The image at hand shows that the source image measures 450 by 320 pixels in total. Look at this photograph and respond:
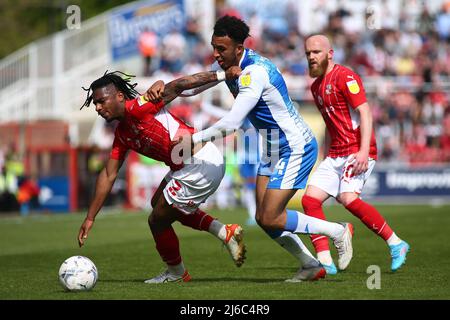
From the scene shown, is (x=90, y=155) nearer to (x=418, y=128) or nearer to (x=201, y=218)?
(x=418, y=128)

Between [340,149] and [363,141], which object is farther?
[340,149]

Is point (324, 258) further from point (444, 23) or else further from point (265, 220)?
point (444, 23)

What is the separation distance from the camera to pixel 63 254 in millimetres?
13398

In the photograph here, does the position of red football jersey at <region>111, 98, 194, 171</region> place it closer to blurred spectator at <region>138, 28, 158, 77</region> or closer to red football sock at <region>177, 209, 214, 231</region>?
red football sock at <region>177, 209, 214, 231</region>

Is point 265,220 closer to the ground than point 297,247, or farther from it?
farther from it

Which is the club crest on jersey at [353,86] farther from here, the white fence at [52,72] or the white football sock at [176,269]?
the white fence at [52,72]

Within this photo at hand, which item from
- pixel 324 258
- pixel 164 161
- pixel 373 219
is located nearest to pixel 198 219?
pixel 164 161

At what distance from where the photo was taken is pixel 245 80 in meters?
8.75

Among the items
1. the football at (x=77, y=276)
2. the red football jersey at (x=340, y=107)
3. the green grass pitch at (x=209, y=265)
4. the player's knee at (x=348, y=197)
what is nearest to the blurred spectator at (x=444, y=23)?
the green grass pitch at (x=209, y=265)

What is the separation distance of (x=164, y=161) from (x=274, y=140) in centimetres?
110

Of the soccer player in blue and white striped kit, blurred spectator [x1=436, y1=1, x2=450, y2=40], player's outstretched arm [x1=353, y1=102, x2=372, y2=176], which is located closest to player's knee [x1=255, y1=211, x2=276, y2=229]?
the soccer player in blue and white striped kit

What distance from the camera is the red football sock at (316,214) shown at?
1030 centimetres

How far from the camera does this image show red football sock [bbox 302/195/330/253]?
1030 cm
